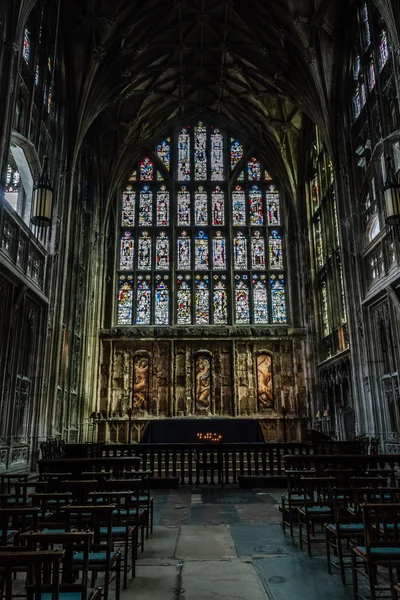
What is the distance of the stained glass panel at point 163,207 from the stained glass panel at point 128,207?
129 centimetres

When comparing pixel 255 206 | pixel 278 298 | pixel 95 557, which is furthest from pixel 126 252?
pixel 95 557

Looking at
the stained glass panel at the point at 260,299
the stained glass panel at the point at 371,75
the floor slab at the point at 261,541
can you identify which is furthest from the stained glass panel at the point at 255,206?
the floor slab at the point at 261,541

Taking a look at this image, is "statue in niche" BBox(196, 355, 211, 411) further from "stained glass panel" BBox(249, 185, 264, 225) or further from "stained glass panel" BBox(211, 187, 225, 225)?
"stained glass panel" BBox(249, 185, 264, 225)

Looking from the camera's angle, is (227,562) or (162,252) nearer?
(227,562)

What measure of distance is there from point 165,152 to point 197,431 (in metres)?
14.9

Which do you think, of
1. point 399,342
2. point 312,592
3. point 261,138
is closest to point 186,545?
point 312,592

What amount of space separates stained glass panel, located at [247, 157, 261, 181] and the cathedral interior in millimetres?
80

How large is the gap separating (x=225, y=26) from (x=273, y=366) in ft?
49.0

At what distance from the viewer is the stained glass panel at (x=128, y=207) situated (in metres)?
24.2

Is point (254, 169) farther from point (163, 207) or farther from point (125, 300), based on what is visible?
point (125, 300)

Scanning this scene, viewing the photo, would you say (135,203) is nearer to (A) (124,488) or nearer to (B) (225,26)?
(B) (225,26)

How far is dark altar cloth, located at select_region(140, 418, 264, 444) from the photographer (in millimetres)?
17188

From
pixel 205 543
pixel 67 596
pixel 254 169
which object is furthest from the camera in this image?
pixel 254 169

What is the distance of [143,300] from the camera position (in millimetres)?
23172
